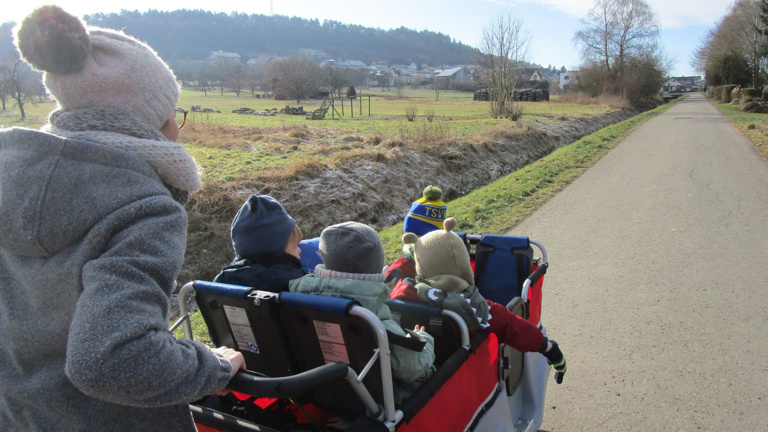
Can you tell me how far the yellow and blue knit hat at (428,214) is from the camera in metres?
3.64

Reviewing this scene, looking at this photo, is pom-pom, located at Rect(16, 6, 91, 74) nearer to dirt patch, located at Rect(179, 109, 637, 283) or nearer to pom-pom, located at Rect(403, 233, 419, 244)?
pom-pom, located at Rect(403, 233, 419, 244)

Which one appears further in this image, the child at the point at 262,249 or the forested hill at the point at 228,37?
the forested hill at the point at 228,37

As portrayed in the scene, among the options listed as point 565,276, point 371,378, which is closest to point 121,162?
point 371,378

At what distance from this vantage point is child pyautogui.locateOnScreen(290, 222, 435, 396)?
6.16ft

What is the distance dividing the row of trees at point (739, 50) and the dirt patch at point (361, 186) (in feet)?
135

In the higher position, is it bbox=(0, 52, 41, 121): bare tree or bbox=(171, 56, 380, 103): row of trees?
bbox=(171, 56, 380, 103): row of trees

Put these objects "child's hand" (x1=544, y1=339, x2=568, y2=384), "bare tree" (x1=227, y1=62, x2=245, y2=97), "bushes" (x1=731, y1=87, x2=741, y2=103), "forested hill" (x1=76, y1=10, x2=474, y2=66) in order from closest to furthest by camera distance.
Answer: "child's hand" (x1=544, y1=339, x2=568, y2=384)
"bushes" (x1=731, y1=87, x2=741, y2=103)
"bare tree" (x1=227, y1=62, x2=245, y2=97)
"forested hill" (x1=76, y1=10, x2=474, y2=66)

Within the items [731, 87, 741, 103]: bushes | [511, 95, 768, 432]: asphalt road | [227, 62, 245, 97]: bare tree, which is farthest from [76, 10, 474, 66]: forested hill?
[511, 95, 768, 432]: asphalt road

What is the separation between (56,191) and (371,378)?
1.21m

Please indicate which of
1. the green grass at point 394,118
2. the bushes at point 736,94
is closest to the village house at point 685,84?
the bushes at point 736,94

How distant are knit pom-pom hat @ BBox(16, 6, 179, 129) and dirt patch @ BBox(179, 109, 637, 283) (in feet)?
22.0

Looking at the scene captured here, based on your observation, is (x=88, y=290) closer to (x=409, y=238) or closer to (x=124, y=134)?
(x=124, y=134)

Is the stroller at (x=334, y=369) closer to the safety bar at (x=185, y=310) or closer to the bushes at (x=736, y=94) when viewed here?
the safety bar at (x=185, y=310)

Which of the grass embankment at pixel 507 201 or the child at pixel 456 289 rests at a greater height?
the child at pixel 456 289
